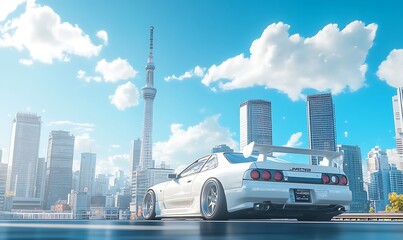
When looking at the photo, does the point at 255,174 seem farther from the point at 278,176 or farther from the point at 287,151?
the point at 287,151

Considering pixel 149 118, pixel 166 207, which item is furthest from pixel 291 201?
pixel 149 118

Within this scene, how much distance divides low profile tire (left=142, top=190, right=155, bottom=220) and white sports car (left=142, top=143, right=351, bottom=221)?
1.63m

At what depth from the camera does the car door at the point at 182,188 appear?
703 centimetres

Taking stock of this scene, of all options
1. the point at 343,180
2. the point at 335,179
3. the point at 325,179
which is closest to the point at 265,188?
the point at 325,179

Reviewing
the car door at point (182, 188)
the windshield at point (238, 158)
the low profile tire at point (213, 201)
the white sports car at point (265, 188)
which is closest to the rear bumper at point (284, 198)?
the white sports car at point (265, 188)

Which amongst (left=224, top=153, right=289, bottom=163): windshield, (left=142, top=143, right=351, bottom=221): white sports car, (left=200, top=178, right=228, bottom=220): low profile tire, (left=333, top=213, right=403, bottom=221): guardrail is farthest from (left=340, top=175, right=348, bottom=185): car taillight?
(left=333, top=213, right=403, bottom=221): guardrail

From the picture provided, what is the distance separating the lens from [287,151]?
620 cm

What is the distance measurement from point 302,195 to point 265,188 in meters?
0.65

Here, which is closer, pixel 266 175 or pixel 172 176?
pixel 266 175

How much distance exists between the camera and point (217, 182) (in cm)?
612

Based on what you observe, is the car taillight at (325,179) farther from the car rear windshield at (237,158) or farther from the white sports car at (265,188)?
the car rear windshield at (237,158)

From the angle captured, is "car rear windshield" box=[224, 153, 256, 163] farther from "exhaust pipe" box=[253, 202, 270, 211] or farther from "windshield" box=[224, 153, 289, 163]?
"exhaust pipe" box=[253, 202, 270, 211]

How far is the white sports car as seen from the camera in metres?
5.65

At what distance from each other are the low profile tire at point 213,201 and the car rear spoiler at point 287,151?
68 centimetres
